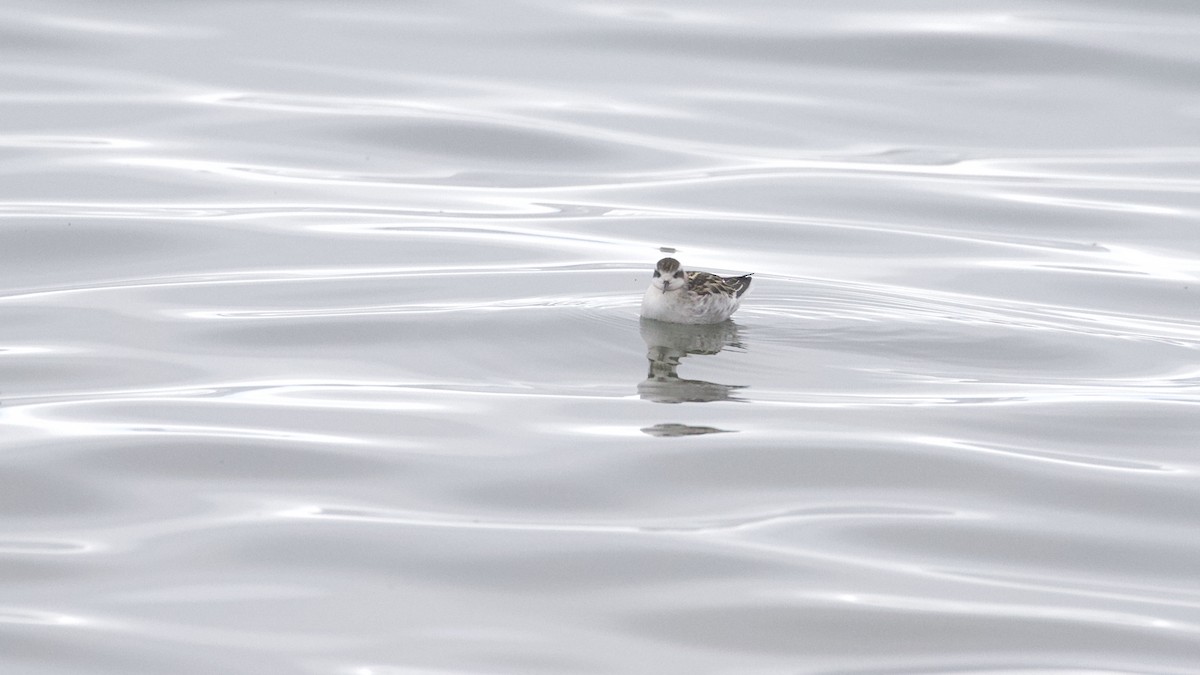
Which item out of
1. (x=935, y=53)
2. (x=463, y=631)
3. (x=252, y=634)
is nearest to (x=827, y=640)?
(x=463, y=631)

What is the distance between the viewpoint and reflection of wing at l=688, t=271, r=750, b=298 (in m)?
12.9

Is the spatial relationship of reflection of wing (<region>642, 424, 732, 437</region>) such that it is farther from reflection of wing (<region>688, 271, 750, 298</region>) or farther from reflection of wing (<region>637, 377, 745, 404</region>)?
reflection of wing (<region>688, 271, 750, 298</region>)

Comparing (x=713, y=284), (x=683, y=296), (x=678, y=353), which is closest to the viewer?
(x=678, y=353)

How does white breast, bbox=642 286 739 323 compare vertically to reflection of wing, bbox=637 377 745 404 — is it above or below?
above

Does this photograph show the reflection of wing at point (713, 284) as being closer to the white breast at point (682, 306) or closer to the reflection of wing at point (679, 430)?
the white breast at point (682, 306)

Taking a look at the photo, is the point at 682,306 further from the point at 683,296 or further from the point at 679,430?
the point at 679,430

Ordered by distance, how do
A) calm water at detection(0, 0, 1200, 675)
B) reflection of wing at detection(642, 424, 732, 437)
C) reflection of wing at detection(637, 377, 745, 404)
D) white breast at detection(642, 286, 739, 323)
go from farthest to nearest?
white breast at detection(642, 286, 739, 323) → reflection of wing at detection(637, 377, 745, 404) → reflection of wing at detection(642, 424, 732, 437) → calm water at detection(0, 0, 1200, 675)

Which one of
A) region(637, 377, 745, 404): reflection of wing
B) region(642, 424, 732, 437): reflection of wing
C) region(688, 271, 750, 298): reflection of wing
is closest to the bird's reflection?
region(637, 377, 745, 404): reflection of wing

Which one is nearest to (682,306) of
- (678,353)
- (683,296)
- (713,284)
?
(683,296)

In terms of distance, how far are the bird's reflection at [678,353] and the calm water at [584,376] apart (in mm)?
56

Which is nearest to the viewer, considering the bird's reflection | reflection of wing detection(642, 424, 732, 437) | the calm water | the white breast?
the calm water

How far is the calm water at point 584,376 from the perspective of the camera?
7535mm

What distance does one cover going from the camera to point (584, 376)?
11.5 m

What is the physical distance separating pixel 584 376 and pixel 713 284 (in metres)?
1.86
